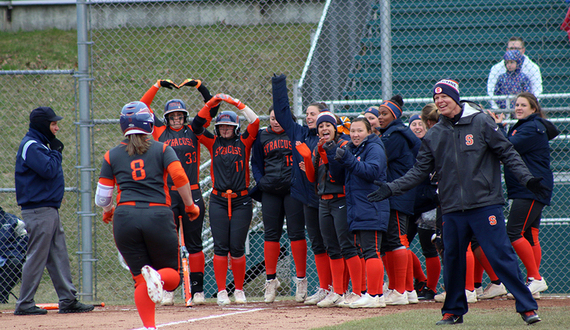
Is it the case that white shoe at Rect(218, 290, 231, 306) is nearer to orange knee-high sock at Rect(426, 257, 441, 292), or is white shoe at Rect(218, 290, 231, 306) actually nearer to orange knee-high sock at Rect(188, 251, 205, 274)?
orange knee-high sock at Rect(188, 251, 205, 274)

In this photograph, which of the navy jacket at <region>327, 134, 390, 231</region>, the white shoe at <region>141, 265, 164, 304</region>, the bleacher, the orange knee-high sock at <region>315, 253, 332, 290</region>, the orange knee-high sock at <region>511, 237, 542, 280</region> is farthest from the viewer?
the bleacher

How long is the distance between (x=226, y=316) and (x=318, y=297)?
1325 mm

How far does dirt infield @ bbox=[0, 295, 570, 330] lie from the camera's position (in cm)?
504

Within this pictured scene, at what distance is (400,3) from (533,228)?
7217 mm

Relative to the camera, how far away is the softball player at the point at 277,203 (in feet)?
22.1

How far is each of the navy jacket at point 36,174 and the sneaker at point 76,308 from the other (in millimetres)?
1081

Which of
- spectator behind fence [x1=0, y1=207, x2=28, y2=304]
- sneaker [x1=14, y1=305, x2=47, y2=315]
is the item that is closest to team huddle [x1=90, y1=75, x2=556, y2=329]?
sneaker [x1=14, y1=305, x2=47, y2=315]

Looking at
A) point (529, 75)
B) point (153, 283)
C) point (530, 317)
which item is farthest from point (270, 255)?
point (529, 75)

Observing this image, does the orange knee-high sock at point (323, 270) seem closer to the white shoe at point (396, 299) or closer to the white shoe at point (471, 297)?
the white shoe at point (396, 299)

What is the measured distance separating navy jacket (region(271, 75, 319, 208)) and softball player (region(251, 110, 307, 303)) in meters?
0.27

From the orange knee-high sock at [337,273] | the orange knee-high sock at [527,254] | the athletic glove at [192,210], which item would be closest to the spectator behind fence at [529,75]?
the orange knee-high sock at [527,254]

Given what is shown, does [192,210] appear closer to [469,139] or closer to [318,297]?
[469,139]

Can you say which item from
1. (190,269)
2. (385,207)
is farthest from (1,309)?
(385,207)

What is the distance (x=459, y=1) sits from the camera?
39.2 feet
